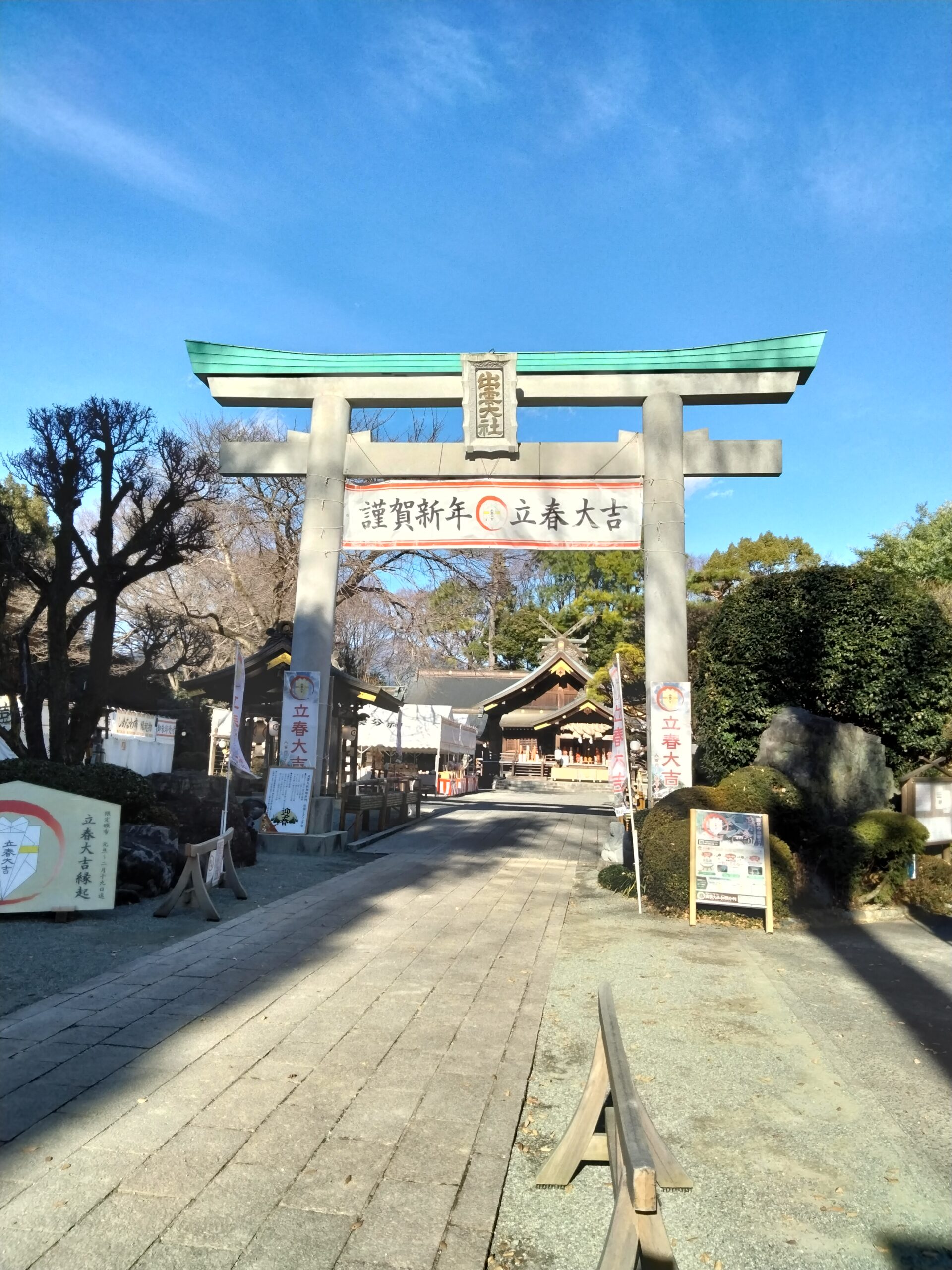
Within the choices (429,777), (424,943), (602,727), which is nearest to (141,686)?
(429,777)

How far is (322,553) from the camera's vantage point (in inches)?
Answer: 573

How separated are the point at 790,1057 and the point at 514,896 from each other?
5.48m

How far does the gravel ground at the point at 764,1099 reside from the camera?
10.6 ft

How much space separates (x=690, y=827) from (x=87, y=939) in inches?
239

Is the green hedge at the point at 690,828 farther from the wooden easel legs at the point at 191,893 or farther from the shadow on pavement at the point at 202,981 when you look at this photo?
the wooden easel legs at the point at 191,893

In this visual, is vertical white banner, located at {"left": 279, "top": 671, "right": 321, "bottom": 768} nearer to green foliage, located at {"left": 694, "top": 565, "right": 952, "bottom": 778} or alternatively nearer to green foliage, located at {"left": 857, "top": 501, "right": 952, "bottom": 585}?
green foliage, located at {"left": 694, "top": 565, "right": 952, "bottom": 778}

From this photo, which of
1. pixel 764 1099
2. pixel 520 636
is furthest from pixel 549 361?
pixel 520 636

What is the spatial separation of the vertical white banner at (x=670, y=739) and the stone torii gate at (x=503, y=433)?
44 cm

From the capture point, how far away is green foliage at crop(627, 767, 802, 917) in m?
9.56

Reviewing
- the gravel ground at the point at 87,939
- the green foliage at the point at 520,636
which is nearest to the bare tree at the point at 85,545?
the gravel ground at the point at 87,939

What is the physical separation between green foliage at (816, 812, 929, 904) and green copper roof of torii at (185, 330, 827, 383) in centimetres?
759

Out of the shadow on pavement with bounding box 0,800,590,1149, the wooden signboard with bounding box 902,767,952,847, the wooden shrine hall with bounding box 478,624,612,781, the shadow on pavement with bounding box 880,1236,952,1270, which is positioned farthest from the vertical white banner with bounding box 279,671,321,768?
the wooden shrine hall with bounding box 478,624,612,781

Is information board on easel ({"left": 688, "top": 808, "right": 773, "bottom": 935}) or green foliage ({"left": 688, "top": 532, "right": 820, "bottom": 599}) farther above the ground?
green foliage ({"left": 688, "top": 532, "right": 820, "bottom": 599})

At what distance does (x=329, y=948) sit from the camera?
7523 millimetres
